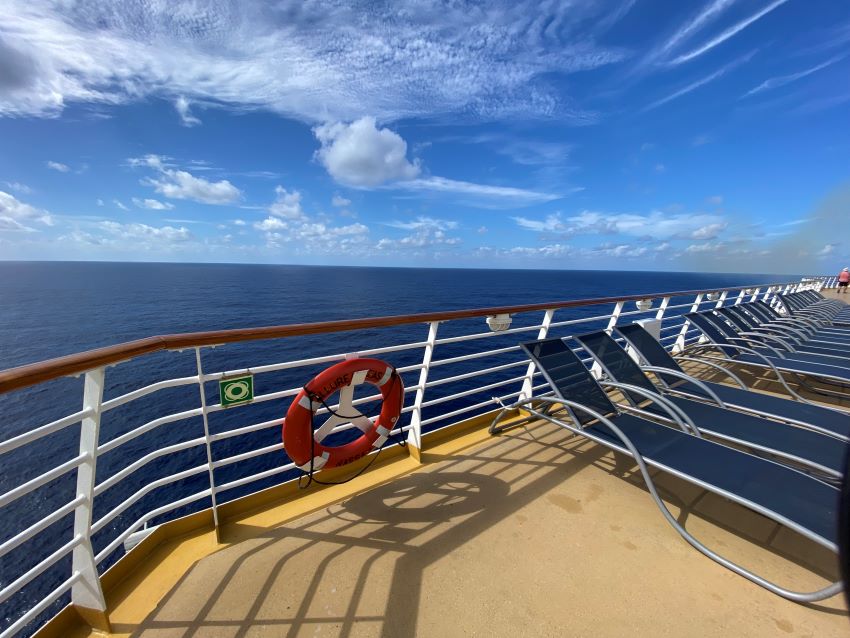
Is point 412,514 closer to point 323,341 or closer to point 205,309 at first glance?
point 323,341

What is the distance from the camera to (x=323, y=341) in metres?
17.2

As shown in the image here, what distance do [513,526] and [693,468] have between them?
84 cm

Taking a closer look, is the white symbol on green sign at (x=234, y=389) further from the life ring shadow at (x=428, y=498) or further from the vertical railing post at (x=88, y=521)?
the life ring shadow at (x=428, y=498)

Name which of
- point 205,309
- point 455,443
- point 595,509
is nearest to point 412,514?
point 455,443

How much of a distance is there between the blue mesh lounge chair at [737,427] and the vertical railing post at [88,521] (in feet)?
8.40

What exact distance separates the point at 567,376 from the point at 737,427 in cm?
92

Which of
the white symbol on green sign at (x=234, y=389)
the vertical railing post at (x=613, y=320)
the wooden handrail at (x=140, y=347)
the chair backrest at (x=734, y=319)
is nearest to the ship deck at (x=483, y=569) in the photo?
the white symbol on green sign at (x=234, y=389)

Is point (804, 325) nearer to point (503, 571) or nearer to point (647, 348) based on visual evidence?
point (647, 348)

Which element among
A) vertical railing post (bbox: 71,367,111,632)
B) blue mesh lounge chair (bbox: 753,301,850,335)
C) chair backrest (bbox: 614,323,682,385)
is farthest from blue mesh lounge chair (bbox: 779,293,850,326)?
vertical railing post (bbox: 71,367,111,632)

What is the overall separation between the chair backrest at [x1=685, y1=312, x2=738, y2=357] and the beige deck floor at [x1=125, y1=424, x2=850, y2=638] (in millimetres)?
2327

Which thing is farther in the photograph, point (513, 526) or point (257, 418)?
point (257, 418)

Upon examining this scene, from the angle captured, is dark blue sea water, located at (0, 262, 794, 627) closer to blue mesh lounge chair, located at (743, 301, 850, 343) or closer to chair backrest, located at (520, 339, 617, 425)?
chair backrest, located at (520, 339, 617, 425)

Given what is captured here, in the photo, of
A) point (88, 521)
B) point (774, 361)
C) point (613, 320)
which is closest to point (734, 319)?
point (774, 361)

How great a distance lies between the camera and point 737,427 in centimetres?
210
